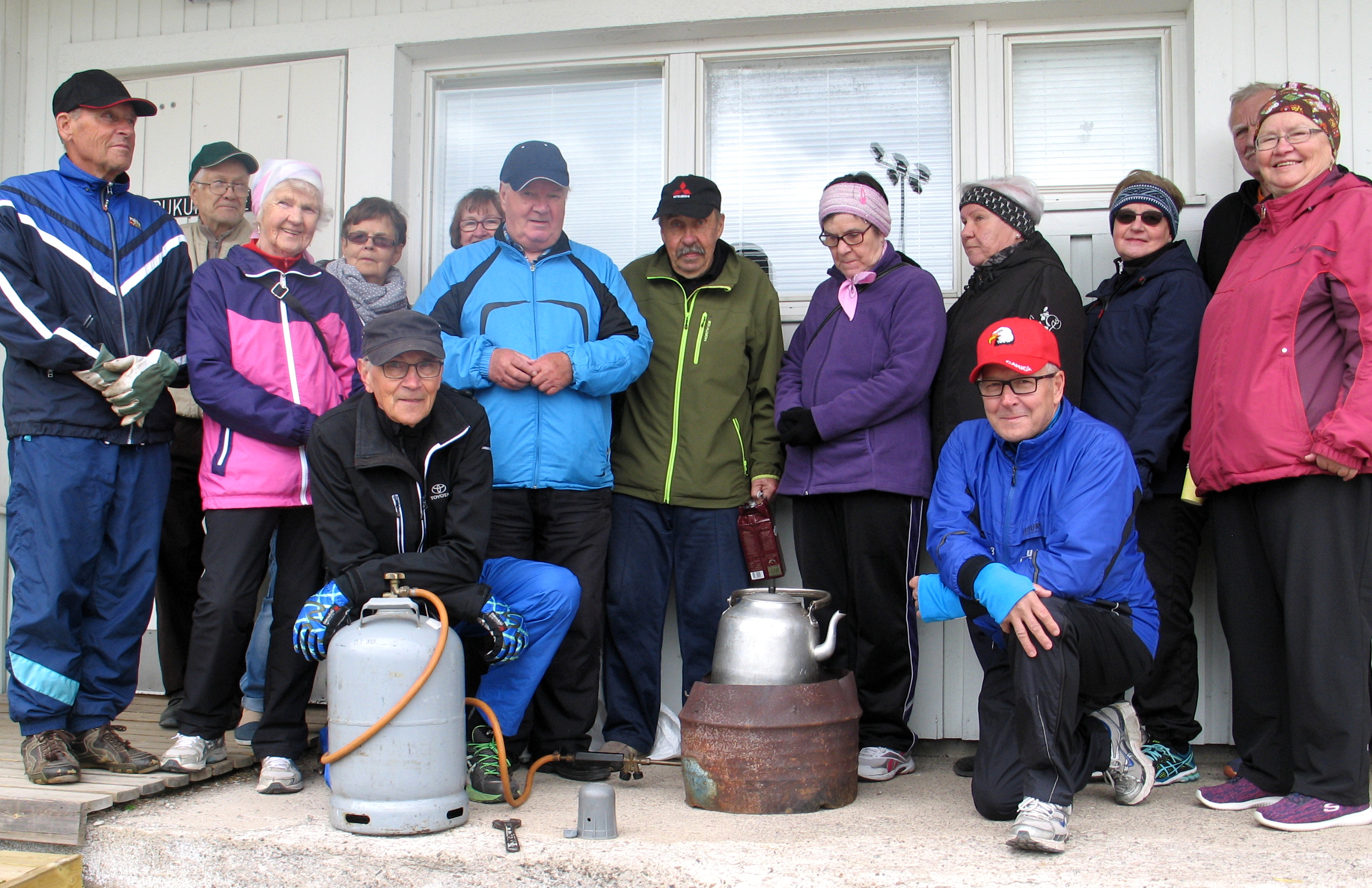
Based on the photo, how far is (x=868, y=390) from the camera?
12.2 ft

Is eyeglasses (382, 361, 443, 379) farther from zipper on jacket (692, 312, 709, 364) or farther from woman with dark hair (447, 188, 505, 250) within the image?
woman with dark hair (447, 188, 505, 250)

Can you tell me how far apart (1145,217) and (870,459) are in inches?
47.6

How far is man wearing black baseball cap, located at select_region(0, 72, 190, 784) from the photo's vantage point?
3.18 metres

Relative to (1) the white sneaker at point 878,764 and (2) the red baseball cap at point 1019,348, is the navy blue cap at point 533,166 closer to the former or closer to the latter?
(2) the red baseball cap at point 1019,348

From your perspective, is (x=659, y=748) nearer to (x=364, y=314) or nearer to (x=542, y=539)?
(x=542, y=539)

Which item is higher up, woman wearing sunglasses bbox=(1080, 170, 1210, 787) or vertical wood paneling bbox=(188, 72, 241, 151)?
vertical wood paneling bbox=(188, 72, 241, 151)

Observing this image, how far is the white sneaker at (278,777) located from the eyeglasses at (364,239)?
1.92m

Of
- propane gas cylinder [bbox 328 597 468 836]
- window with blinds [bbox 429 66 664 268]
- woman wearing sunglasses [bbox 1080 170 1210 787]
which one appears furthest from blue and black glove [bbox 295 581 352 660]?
woman wearing sunglasses [bbox 1080 170 1210 787]

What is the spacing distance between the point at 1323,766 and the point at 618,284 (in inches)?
102

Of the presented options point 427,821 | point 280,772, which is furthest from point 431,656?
point 280,772

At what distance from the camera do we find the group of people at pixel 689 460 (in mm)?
3055

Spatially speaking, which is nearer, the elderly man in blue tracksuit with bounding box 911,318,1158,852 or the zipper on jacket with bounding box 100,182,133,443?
the elderly man in blue tracksuit with bounding box 911,318,1158,852

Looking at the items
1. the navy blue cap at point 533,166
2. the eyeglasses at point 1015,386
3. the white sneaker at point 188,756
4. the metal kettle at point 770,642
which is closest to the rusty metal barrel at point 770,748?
the metal kettle at point 770,642

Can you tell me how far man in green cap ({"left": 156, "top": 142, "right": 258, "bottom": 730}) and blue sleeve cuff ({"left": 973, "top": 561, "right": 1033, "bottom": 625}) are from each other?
260 centimetres
